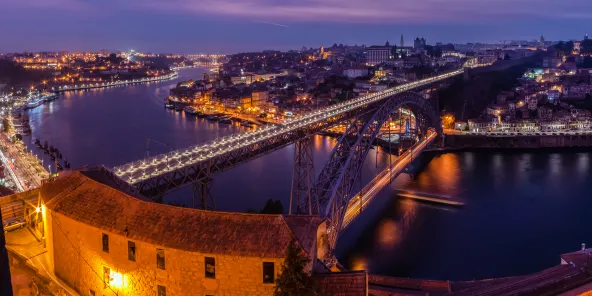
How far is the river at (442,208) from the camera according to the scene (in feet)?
23.7

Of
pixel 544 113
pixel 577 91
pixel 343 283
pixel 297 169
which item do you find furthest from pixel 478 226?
pixel 577 91

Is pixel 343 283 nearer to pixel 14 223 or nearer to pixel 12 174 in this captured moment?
pixel 14 223

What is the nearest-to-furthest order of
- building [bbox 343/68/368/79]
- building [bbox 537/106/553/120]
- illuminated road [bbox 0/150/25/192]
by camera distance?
illuminated road [bbox 0/150/25/192]
building [bbox 537/106/553/120]
building [bbox 343/68/368/79]

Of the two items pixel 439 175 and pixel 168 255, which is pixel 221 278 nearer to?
pixel 168 255

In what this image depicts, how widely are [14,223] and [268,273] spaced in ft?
7.26

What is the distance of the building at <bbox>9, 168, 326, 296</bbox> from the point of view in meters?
2.62

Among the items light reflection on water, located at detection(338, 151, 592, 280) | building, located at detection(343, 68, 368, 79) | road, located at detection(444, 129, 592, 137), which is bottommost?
light reflection on water, located at detection(338, 151, 592, 280)

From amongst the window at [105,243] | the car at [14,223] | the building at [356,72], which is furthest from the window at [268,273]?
the building at [356,72]

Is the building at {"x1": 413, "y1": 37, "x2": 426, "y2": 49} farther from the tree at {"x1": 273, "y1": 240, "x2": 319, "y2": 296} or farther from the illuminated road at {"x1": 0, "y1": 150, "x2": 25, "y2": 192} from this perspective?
the tree at {"x1": 273, "y1": 240, "x2": 319, "y2": 296}

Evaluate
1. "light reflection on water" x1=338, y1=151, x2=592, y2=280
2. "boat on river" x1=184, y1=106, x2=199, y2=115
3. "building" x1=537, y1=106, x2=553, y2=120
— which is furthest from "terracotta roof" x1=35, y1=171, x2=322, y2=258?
"boat on river" x1=184, y1=106, x2=199, y2=115

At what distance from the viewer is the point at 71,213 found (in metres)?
3.12

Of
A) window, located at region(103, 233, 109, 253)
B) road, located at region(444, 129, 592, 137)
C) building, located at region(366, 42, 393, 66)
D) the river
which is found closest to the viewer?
window, located at region(103, 233, 109, 253)

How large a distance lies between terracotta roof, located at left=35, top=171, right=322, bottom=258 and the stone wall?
43mm

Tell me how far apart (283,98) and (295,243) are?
2256 cm
